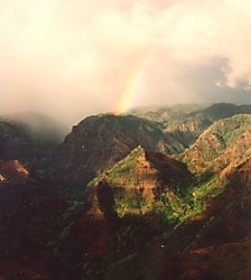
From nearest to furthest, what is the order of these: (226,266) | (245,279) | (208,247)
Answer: (245,279), (226,266), (208,247)

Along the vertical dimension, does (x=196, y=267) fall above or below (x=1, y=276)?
below

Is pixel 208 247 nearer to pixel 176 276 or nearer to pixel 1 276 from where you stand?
pixel 176 276

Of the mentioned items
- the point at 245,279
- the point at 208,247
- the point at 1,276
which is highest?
the point at 1,276

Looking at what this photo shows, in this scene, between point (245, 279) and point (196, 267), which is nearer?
point (245, 279)

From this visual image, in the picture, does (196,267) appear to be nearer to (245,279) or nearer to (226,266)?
(226,266)

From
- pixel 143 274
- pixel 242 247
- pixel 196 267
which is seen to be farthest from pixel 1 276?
pixel 242 247

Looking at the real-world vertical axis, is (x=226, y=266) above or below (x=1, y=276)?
below

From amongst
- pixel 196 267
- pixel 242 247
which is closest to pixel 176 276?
pixel 196 267

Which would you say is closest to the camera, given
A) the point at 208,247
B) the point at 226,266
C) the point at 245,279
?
the point at 245,279
